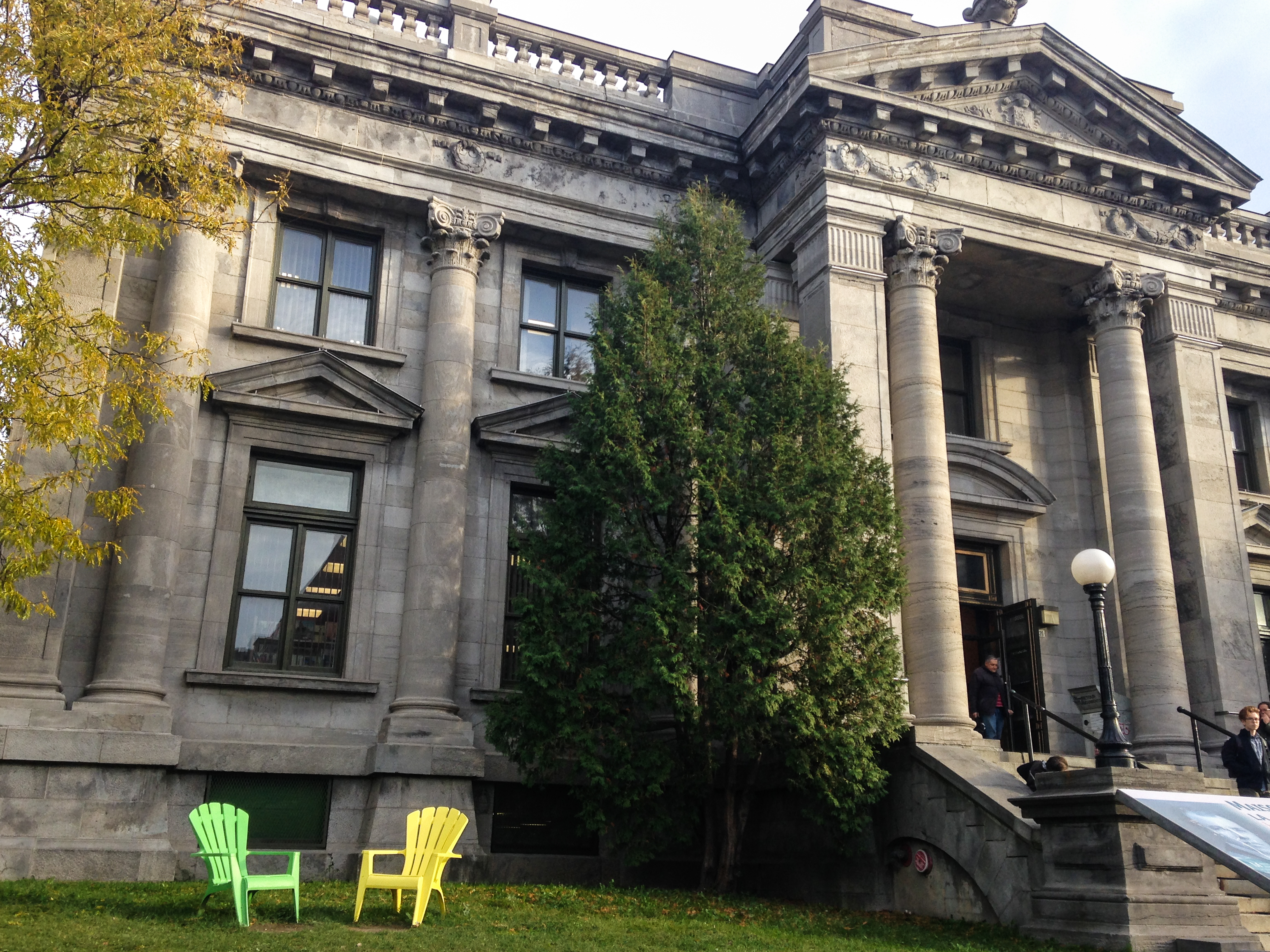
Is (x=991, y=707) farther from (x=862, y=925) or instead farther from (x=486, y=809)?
(x=486, y=809)

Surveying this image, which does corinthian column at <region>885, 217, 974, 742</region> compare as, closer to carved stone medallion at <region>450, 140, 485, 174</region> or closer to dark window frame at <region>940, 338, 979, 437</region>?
dark window frame at <region>940, 338, 979, 437</region>

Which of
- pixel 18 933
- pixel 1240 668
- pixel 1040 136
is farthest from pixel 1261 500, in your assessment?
pixel 18 933

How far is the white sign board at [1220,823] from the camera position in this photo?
32.6 ft

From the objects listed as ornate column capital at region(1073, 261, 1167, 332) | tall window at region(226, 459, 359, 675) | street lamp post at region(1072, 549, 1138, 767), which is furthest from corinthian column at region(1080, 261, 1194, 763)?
tall window at region(226, 459, 359, 675)

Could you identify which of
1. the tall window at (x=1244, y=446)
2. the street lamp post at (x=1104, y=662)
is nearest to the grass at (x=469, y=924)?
the street lamp post at (x=1104, y=662)

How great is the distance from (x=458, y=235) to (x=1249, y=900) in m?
14.5

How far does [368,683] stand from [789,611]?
643 cm

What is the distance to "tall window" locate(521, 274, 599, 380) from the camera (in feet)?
65.4

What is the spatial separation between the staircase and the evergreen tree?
3943 mm

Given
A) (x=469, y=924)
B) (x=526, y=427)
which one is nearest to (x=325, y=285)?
(x=526, y=427)

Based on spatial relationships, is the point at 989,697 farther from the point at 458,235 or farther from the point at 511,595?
the point at 458,235

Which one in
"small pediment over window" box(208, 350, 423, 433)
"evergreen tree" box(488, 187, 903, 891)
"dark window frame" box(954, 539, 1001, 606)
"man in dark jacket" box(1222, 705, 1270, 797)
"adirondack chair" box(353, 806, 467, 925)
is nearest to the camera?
"adirondack chair" box(353, 806, 467, 925)

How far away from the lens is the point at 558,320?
66.5ft

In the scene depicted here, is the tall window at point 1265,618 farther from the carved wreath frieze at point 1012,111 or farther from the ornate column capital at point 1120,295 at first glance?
the carved wreath frieze at point 1012,111
